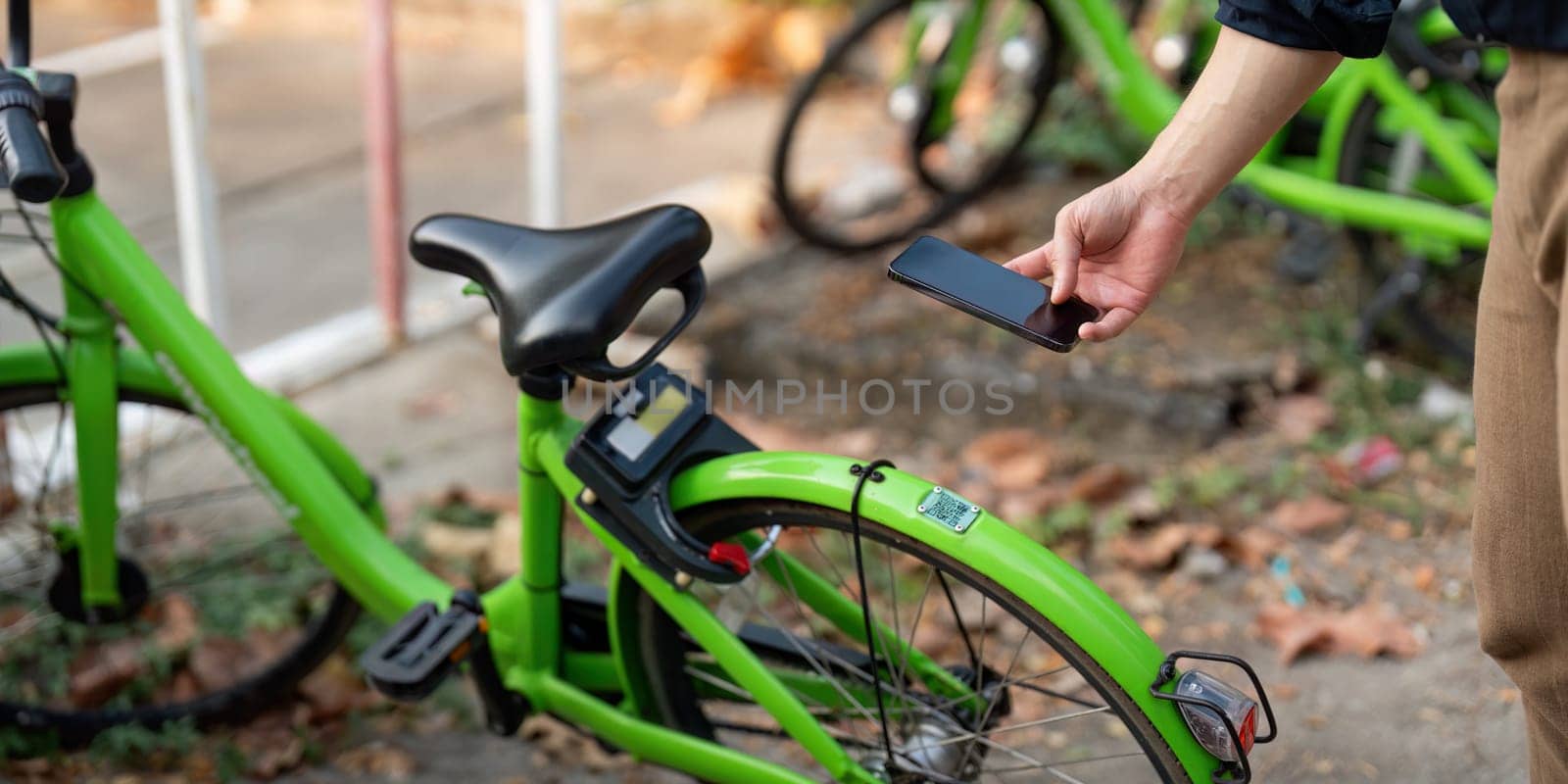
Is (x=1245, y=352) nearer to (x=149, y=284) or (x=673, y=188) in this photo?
(x=673, y=188)

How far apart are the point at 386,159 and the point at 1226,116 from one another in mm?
2474

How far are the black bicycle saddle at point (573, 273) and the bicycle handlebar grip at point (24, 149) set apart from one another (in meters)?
0.45

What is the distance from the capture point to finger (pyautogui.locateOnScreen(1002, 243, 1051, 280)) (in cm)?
168

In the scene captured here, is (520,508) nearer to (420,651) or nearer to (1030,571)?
(420,651)

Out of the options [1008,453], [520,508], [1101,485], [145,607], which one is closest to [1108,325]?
[520,508]

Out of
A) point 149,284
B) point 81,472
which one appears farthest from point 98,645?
point 149,284

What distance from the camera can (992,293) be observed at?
161 cm

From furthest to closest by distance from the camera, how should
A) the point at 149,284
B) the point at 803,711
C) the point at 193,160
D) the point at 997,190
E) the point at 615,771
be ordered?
the point at 997,190
the point at 193,160
the point at 615,771
the point at 149,284
the point at 803,711

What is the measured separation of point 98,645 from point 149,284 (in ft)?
2.86

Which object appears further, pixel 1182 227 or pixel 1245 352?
pixel 1245 352

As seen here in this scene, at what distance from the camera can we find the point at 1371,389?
346 cm

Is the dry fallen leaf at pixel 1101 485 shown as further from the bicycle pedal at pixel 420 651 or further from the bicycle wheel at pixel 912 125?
the bicycle pedal at pixel 420 651

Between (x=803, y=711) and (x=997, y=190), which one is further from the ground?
(x=803, y=711)

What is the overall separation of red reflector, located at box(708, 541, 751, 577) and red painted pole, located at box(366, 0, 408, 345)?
6.67ft
